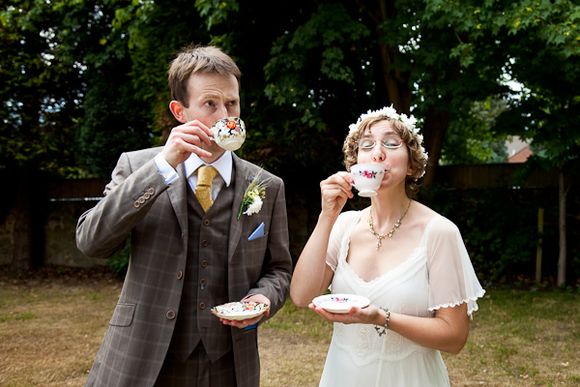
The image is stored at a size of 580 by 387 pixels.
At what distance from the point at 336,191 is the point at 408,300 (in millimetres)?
514

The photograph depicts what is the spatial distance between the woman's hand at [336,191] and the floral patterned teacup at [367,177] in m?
0.04

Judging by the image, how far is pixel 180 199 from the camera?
202 cm

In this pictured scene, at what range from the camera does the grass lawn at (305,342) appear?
5000 millimetres

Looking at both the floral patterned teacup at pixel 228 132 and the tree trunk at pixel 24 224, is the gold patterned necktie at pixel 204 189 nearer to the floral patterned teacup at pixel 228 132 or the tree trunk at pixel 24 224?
the floral patterned teacup at pixel 228 132

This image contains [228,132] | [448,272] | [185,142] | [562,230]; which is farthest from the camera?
[562,230]

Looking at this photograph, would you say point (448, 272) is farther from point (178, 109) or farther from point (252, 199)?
point (178, 109)

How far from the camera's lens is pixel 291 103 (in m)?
8.05

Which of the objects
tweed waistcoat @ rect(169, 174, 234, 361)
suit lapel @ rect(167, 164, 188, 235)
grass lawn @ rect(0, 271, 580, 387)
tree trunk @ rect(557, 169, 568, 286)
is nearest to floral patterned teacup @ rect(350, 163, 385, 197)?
tweed waistcoat @ rect(169, 174, 234, 361)

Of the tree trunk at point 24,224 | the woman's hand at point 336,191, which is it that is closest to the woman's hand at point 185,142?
the woman's hand at point 336,191

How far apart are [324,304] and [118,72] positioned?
9759 millimetres

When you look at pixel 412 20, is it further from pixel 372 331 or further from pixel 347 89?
pixel 372 331

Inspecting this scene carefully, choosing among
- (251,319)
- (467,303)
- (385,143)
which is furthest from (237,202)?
(467,303)

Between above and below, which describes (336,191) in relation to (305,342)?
above

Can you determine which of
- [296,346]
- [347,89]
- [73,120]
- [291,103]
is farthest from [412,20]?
[73,120]
